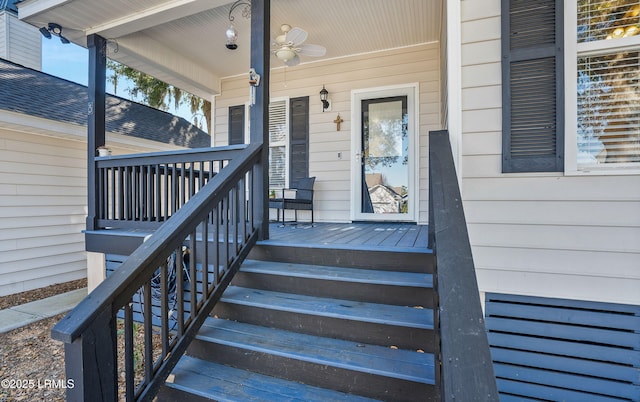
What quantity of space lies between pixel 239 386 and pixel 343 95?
434 centimetres

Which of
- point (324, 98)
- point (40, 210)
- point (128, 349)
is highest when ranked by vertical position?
point (324, 98)

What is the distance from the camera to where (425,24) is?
13.2 ft

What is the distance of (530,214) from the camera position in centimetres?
207

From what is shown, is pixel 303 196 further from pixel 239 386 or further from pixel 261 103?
pixel 239 386

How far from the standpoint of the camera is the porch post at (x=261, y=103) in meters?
2.74

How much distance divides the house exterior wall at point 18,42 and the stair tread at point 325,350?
8.92 meters

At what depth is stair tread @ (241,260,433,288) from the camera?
6.60 feet

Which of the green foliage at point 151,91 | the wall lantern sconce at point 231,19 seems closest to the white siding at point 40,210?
the wall lantern sconce at point 231,19

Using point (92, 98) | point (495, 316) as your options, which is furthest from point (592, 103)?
point (92, 98)

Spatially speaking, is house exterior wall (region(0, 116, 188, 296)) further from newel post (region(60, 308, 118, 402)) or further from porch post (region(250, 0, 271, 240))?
newel post (region(60, 308, 118, 402))

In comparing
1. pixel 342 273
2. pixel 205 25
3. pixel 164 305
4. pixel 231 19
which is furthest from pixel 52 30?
pixel 342 273

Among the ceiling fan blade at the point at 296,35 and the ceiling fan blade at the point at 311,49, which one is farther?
the ceiling fan blade at the point at 311,49

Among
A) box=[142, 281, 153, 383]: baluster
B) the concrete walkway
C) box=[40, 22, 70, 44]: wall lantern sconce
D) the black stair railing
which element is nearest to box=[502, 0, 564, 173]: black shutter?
the black stair railing

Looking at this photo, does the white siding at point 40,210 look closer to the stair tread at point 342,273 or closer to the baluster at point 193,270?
the stair tread at point 342,273
